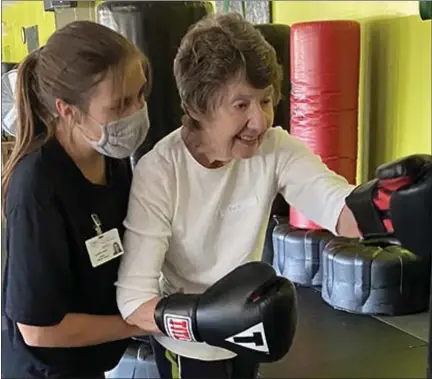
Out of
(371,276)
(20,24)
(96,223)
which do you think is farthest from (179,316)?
(371,276)

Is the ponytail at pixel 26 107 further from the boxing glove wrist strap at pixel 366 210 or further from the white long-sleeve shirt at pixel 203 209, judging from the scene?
the boxing glove wrist strap at pixel 366 210

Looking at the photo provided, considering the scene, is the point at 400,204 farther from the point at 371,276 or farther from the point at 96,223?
the point at 371,276

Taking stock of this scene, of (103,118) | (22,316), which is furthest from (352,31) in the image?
(22,316)

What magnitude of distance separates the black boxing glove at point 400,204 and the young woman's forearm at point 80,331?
41cm

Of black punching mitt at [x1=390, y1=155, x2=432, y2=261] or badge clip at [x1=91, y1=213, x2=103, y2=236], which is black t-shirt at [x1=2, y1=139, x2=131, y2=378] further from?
black punching mitt at [x1=390, y1=155, x2=432, y2=261]

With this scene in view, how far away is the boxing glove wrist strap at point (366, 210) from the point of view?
113cm

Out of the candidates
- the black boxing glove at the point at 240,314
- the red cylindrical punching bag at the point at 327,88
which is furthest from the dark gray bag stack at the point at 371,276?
the black boxing glove at the point at 240,314

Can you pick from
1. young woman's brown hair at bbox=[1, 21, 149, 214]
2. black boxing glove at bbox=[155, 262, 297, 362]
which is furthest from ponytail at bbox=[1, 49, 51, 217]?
black boxing glove at bbox=[155, 262, 297, 362]

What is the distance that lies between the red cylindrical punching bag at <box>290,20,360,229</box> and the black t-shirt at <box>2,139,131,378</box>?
111 cm

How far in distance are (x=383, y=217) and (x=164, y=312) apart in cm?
36

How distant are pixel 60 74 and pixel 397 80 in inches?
59.9

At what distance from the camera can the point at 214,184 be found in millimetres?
1222

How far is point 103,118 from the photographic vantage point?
114 centimetres

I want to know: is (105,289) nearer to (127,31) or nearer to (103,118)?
(103,118)
